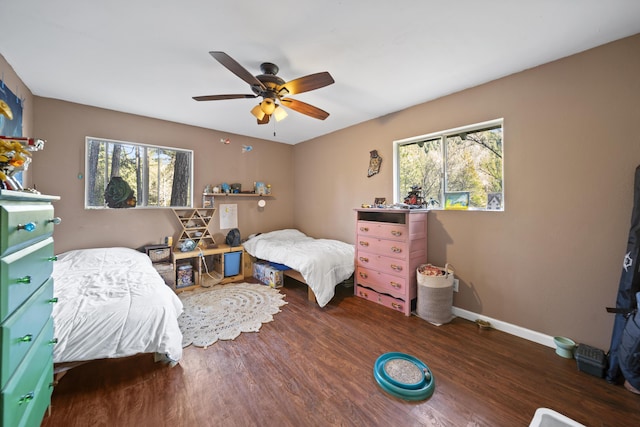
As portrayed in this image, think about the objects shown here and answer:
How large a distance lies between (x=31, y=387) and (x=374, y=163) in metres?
3.53

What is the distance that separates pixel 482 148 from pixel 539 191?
70 cm

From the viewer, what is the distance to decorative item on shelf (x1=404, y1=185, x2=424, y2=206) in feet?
9.72

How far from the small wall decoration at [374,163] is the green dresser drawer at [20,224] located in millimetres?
3228

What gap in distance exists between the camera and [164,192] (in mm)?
3643

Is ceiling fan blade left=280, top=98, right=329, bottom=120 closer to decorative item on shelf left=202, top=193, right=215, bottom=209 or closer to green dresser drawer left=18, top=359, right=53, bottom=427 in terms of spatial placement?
decorative item on shelf left=202, top=193, right=215, bottom=209

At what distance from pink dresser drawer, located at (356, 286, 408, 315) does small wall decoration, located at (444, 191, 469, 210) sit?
1227 millimetres

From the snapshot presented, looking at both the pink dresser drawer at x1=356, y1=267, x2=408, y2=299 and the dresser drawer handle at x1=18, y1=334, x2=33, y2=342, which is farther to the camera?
the pink dresser drawer at x1=356, y1=267, x2=408, y2=299

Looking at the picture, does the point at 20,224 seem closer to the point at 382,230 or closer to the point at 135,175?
the point at 382,230

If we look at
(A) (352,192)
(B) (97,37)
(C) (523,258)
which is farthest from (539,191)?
(B) (97,37)

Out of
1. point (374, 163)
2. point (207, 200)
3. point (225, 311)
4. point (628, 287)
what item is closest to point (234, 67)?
point (374, 163)

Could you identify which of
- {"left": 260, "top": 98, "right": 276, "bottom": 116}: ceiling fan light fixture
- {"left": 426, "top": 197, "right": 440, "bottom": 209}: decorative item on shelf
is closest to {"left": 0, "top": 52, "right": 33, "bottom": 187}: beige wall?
{"left": 260, "top": 98, "right": 276, "bottom": 116}: ceiling fan light fixture

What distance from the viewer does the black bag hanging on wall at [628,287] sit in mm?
1682

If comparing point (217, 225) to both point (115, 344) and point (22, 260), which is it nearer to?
point (115, 344)

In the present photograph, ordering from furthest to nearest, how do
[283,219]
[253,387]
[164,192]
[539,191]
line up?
[283,219] < [164,192] < [539,191] < [253,387]
